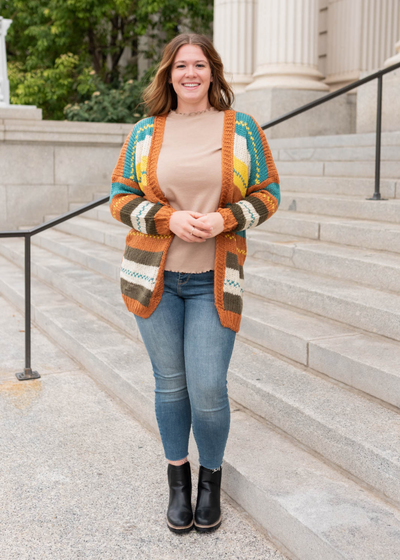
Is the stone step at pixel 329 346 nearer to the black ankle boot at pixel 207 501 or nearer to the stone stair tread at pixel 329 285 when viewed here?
the stone stair tread at pixel 329 285

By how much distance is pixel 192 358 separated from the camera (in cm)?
254

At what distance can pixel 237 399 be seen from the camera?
12.2ft

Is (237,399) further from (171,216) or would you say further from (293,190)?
(293,190)

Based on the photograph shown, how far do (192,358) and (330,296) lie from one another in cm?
185

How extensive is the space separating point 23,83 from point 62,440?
14.0m

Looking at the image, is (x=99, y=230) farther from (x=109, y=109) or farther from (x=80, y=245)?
(x=109, y=109)

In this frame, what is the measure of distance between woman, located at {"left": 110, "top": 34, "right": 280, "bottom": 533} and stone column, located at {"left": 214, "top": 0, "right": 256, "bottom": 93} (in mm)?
8469

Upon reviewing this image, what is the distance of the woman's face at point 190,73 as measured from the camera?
248 cm

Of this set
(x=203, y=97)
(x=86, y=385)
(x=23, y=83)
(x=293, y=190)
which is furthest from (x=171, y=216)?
(x=23, y=83)

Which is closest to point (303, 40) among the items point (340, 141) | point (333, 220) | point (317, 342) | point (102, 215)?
point (340, 141)

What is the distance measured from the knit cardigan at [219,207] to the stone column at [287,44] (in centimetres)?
758

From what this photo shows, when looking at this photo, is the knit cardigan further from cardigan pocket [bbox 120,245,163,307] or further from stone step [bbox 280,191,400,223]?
stone step [bbox 280,191,400,223]

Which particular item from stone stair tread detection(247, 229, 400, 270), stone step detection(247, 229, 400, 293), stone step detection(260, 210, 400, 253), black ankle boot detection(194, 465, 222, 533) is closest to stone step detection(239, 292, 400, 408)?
stone step detection(247, 229, 400, 293)

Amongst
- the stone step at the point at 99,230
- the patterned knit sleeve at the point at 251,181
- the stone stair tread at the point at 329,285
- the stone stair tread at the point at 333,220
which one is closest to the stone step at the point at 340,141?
the stone stair tread at the point at 333,220
